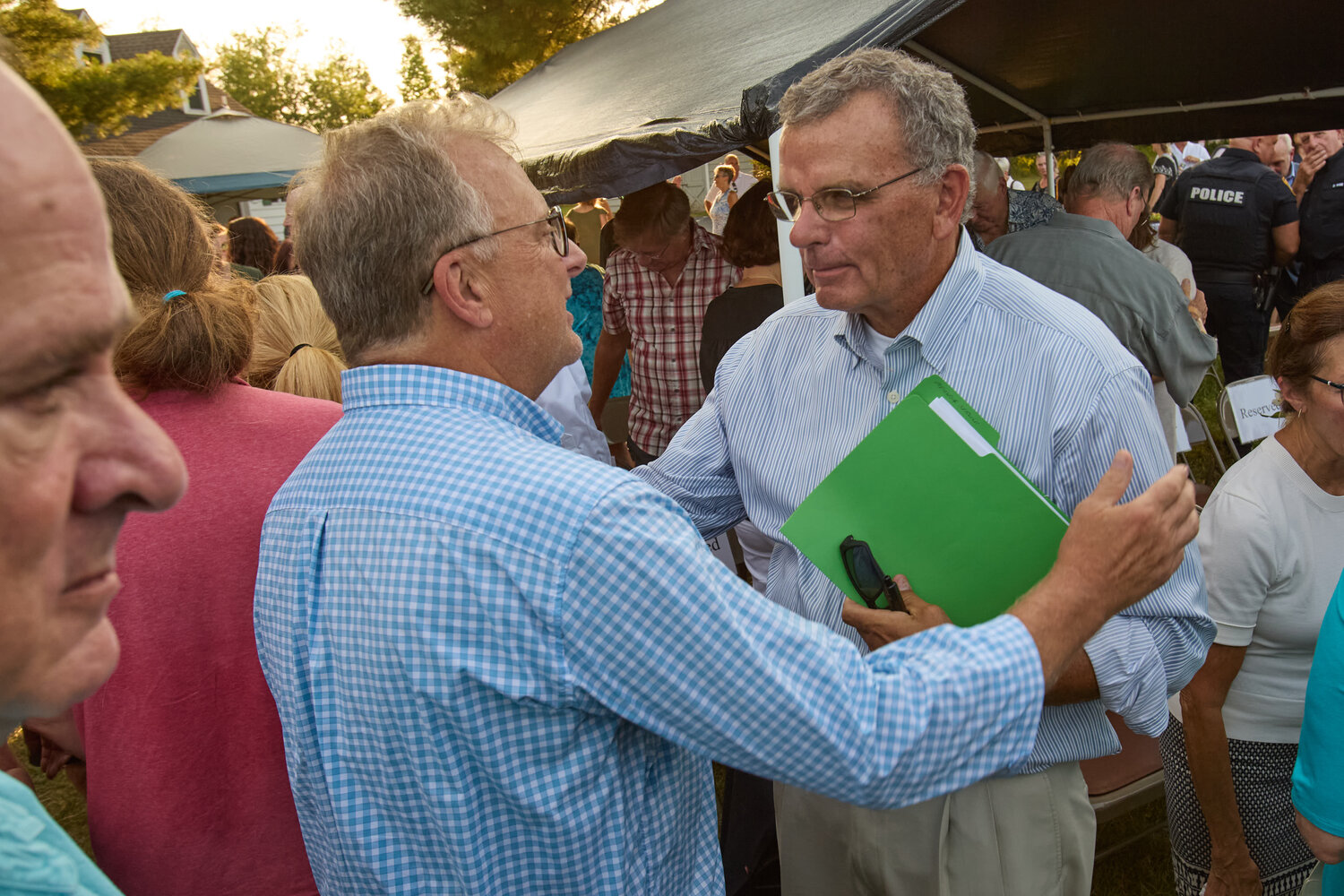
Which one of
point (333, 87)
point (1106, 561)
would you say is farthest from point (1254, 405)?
point (333, 87)

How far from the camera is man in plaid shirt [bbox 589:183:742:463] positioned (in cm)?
463

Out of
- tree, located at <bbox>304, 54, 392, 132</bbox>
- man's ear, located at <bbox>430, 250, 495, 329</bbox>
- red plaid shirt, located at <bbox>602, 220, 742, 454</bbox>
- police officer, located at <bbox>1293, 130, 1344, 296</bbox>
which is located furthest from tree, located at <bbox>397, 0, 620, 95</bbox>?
tree, located at <bbox>304, 54, 392, 132</bbox>

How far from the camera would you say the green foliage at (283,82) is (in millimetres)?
56406

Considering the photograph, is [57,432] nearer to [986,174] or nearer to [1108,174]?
[986,174]

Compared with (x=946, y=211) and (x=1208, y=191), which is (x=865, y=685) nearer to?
(x=946, y=211)

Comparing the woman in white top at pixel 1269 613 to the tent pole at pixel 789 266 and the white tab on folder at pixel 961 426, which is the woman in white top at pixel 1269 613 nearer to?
the white tab on folder at pixel 961 426

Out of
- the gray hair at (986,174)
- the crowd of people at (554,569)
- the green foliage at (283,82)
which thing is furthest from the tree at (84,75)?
the green foliage at (283,82)

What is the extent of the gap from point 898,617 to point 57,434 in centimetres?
125

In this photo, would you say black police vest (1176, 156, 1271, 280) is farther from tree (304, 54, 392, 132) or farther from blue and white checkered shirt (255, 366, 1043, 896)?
tree (304, 54, 392, 132)

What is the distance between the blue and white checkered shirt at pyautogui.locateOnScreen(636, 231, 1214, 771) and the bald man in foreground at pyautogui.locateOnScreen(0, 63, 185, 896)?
4.15 feet

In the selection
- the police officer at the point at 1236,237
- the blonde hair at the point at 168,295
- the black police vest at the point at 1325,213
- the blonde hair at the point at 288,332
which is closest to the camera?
the blonde hair at the point at 168,295

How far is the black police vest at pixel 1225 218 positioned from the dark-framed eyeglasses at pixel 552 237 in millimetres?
6633

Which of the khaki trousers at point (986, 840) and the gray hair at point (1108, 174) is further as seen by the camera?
the gray hair at point (1108, 174)

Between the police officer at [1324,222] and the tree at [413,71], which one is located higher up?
the tree at [413,71]
